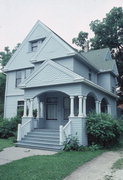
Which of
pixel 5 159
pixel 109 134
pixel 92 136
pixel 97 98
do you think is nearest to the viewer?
pixel 5 159

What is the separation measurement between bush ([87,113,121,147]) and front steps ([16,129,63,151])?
6.51 ft

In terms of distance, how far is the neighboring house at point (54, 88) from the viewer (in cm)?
1002

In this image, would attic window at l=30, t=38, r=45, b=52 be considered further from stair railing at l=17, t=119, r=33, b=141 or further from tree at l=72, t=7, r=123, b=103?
tree at l=72, t=7, r=123, b=103

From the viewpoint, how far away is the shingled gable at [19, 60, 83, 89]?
33.7 ft

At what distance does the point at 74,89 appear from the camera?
10.1m

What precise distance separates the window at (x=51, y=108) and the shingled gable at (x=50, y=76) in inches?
88.8

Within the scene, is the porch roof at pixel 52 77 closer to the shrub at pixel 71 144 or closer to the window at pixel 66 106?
the window at pixel 66 106

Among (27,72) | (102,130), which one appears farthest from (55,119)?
(27,72)

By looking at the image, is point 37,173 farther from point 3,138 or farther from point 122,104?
point 122,104

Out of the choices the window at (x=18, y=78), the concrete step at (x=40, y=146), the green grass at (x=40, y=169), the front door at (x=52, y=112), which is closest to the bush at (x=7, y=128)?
the concrete step at (x=40, y=146)

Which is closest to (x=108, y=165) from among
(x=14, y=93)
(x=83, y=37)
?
(x=14, y=93)

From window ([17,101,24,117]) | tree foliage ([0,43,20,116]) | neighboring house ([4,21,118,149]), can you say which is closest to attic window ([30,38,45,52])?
neighboring house ([4,21,118,149])

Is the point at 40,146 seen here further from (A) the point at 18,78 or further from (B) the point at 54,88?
(A) the point at 18,78

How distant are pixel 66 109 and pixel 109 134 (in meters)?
4.02
